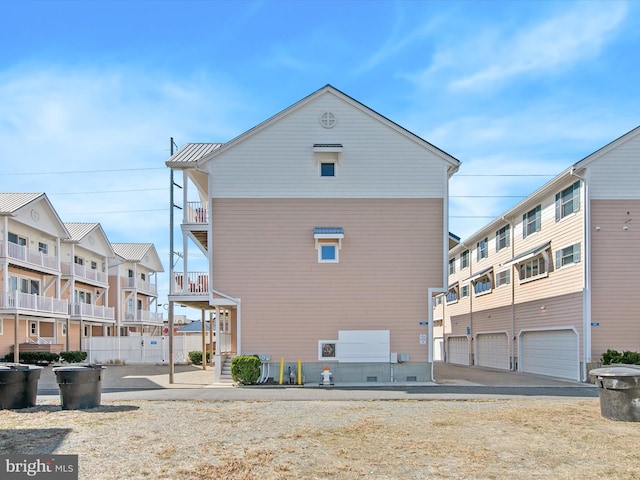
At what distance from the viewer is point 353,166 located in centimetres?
2225

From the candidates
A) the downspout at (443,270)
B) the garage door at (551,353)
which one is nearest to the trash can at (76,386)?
the downspout at (443,270)

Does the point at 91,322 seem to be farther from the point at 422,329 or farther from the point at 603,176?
the point at 603,176

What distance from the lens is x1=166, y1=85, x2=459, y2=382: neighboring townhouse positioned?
21391 mm

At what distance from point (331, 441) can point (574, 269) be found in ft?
54.0

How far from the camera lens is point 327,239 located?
71.6 feet

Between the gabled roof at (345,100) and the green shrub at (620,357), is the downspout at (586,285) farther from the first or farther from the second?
the gabled roof at (345,100)

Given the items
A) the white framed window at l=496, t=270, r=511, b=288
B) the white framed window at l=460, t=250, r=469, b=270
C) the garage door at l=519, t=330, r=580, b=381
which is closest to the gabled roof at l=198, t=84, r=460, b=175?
the garage door at l=519, t=330, r=580, b=381

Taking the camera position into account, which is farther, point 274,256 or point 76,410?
point 274,256

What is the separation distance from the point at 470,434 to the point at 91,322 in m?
39.0

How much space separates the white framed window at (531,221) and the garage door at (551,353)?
4.68m

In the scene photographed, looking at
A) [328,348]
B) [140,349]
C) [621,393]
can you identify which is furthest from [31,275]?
[621,393]

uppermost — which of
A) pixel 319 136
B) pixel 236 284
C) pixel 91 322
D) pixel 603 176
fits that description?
pixel 319 136

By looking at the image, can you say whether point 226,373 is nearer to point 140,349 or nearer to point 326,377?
point 326,377

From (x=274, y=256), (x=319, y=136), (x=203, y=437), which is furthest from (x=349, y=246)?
(x=203, y=437)
